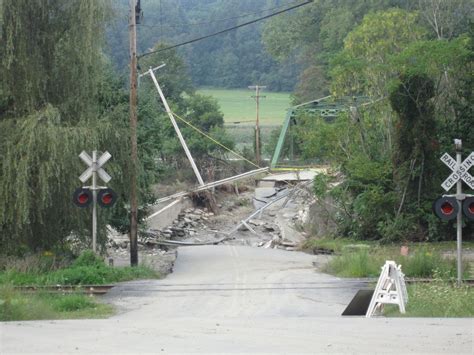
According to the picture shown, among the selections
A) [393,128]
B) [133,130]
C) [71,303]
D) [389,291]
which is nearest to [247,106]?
[393,128]

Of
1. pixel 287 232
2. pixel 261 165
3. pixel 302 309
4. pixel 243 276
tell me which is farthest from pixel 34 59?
pixel 261 165

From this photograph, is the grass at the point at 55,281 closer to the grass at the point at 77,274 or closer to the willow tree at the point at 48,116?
the grass at the point at 77,274

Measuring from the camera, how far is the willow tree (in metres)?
28.9

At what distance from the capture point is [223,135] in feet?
256

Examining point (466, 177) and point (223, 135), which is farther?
point (223, 135)

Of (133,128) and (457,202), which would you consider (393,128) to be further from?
(457,202)

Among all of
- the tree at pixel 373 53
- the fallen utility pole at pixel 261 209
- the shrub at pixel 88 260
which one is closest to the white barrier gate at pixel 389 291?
the shrub at pixel 88 260

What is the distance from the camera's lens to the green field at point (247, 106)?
379 ft

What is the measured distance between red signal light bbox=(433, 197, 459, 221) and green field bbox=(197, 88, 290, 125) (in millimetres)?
84487

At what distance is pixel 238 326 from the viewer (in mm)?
15711

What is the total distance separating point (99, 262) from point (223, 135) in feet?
166

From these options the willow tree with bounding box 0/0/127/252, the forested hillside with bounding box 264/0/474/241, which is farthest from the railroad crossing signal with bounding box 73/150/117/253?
the forested hillside with bounding box 264/0/474/241

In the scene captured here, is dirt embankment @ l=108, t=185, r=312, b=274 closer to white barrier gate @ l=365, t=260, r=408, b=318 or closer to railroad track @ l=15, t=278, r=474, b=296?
railroad track @ l=15, t=278, r=474, b=296

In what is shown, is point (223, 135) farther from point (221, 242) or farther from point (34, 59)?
point (34, 59)
